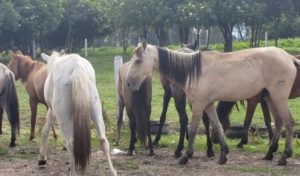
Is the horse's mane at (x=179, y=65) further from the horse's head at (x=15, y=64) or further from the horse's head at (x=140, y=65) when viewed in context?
the horse's head at (x=15, y=64)

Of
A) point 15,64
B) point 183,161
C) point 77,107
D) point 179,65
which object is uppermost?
point 179,65

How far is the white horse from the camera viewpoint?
19.9 feet

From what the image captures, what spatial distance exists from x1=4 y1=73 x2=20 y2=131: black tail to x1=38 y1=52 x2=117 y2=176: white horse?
139 inches

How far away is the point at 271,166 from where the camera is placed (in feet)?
26.2

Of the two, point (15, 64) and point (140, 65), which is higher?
point (140, 65)

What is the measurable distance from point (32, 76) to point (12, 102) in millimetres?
875

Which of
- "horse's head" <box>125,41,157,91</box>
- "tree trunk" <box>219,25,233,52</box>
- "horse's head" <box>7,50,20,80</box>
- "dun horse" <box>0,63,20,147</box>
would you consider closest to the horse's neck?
"horse's head" <box>7,50,20,80</box>

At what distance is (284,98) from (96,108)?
3.15m

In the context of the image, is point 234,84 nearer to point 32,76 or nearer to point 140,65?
point 140,65

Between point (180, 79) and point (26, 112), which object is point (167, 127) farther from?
point (26, 112)

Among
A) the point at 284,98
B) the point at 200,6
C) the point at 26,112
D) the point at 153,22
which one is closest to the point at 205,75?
the point at 284,98

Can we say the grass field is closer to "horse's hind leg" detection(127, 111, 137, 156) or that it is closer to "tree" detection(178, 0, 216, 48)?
"horse's hind leg" detection(127, 111, 137, 156)

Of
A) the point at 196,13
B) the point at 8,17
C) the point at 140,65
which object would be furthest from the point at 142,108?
the point at 8,17

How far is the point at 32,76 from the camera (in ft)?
35.6
